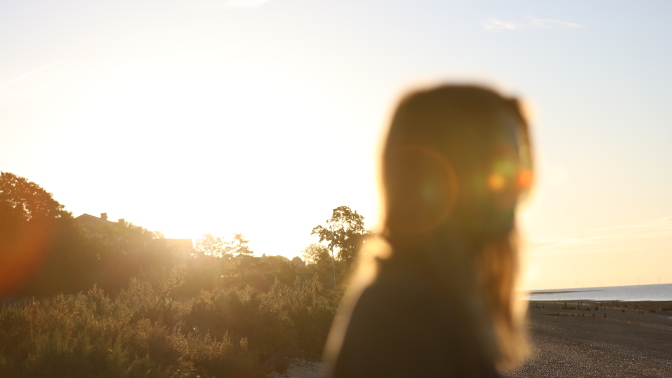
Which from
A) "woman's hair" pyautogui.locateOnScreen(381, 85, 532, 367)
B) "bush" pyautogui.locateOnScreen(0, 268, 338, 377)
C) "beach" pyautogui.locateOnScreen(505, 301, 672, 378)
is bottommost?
"beach" pyautogui.locateOnScreen(505, 301, 672, 378)

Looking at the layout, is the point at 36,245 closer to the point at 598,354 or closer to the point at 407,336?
the point at 598,354

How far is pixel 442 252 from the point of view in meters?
1.42

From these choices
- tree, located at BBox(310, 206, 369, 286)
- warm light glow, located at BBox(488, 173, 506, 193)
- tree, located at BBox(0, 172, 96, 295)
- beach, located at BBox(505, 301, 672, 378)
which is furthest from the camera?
tree, located at BBox(310, 206, 369, 286)

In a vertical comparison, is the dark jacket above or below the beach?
above

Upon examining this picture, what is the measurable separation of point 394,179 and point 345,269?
5953cm

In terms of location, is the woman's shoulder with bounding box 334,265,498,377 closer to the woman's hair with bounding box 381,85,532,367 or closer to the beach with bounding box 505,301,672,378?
the woman's hair with bounding box 381,85,532,367

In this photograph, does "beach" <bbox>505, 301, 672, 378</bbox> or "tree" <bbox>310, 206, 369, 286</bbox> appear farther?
"tree" <bbox>310, 206, 369, 286</bbox>

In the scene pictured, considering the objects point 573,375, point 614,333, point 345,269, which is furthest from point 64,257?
point 614,333

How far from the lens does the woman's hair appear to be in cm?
142

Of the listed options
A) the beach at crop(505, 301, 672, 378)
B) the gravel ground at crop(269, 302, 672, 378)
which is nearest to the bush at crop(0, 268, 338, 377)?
the gravel ground at crop(269, 302, 672, 378)

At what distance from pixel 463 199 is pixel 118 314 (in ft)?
42.7

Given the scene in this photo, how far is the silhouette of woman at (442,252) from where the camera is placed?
1.32 metres

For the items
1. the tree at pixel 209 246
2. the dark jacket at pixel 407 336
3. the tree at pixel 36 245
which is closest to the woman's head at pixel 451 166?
the dark jacket at pixel 407 336

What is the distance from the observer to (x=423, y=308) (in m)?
1.35
